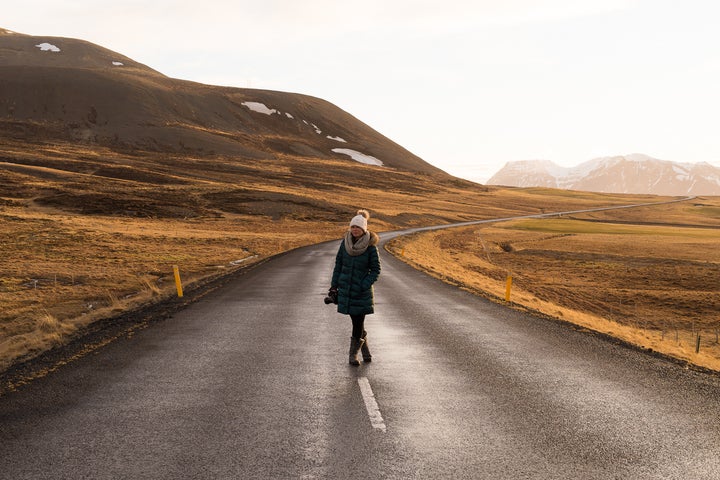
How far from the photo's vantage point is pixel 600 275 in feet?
112

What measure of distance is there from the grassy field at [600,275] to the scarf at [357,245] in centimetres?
686

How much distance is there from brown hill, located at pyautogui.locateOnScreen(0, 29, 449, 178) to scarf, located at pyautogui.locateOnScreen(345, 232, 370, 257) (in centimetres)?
12079

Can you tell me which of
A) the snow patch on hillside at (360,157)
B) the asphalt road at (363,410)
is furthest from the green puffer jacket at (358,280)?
the snow patch on hillside at (360,157)

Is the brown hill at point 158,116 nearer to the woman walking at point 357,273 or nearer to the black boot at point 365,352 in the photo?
the black boot at point 365,352

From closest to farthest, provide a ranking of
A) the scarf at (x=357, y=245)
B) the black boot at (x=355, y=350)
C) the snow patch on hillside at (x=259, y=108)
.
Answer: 1. the scarf at (x=357, y=245)
2. the black boot at (x=355, y=350)
3. the snow patch on hillside at (x=259, y=108)

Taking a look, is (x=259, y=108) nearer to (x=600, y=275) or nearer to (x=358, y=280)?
(x=600, y=275)

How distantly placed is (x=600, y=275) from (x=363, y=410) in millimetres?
31364

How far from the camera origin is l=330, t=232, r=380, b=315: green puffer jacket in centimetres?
855

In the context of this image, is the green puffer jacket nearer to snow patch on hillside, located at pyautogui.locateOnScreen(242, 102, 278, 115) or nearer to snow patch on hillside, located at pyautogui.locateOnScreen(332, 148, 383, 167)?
snow patch on hillside, located at pyautogui.locateOnScreen(332, 148, 383, 167)

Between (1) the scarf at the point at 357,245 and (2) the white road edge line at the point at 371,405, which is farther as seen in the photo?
(1) the scarf at the point at 357,245

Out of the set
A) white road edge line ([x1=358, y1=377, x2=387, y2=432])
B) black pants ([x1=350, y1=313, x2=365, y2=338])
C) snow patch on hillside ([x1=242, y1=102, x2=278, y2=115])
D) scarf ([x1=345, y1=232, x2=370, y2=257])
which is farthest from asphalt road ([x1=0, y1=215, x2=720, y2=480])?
snow patch on hillside ([x1=242, y1=102, x2=278, y2=115])

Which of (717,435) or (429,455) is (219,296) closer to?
(429,455)

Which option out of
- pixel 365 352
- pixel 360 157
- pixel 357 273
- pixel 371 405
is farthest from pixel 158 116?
pixel 371 405

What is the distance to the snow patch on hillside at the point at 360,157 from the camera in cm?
16262
